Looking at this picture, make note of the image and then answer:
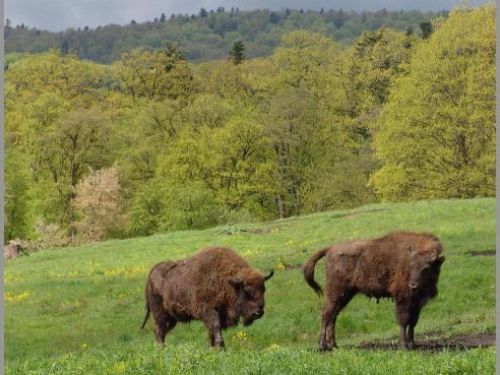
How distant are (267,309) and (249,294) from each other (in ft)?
24.8

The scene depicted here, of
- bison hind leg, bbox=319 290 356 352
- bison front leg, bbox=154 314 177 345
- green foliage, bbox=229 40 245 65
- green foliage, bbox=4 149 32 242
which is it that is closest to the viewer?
bison hind leg, bbox=319 290 356 352

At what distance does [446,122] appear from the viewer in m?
49.8

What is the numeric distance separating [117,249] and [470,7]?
101 ft

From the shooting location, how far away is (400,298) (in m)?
14.9

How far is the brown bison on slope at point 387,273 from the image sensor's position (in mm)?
14602

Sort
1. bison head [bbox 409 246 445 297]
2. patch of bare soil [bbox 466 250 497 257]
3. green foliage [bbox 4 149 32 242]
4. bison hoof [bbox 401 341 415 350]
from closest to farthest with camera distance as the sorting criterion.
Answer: bison hoof [bbox 401 341 415 350] → bison head [bbox 409 246 445 297] → patch of bare soil [bbox 466 250 497 257] → green foliage [bbox 4 149 32 242]

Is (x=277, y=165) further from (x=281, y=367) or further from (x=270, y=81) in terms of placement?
(x=281, y=367)

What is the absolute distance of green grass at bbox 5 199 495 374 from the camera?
9.92 meters

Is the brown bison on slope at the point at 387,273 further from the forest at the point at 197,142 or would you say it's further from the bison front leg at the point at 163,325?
the forest at the point at 197,142

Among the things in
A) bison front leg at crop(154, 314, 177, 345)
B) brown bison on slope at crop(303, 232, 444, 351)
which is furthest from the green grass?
brown bison on slope at crop(303, 232, 444, 351)

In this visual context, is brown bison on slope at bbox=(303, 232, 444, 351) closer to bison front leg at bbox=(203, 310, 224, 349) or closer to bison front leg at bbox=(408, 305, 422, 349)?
bison front leg at bbox=(408, 305, 422, 349)

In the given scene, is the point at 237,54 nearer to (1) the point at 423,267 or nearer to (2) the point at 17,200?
(2) the point at 17,200

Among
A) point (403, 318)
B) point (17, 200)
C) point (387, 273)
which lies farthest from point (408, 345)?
point (17, 200)

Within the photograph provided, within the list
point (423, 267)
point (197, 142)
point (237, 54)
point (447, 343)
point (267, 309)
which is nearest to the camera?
point (447, 343)
